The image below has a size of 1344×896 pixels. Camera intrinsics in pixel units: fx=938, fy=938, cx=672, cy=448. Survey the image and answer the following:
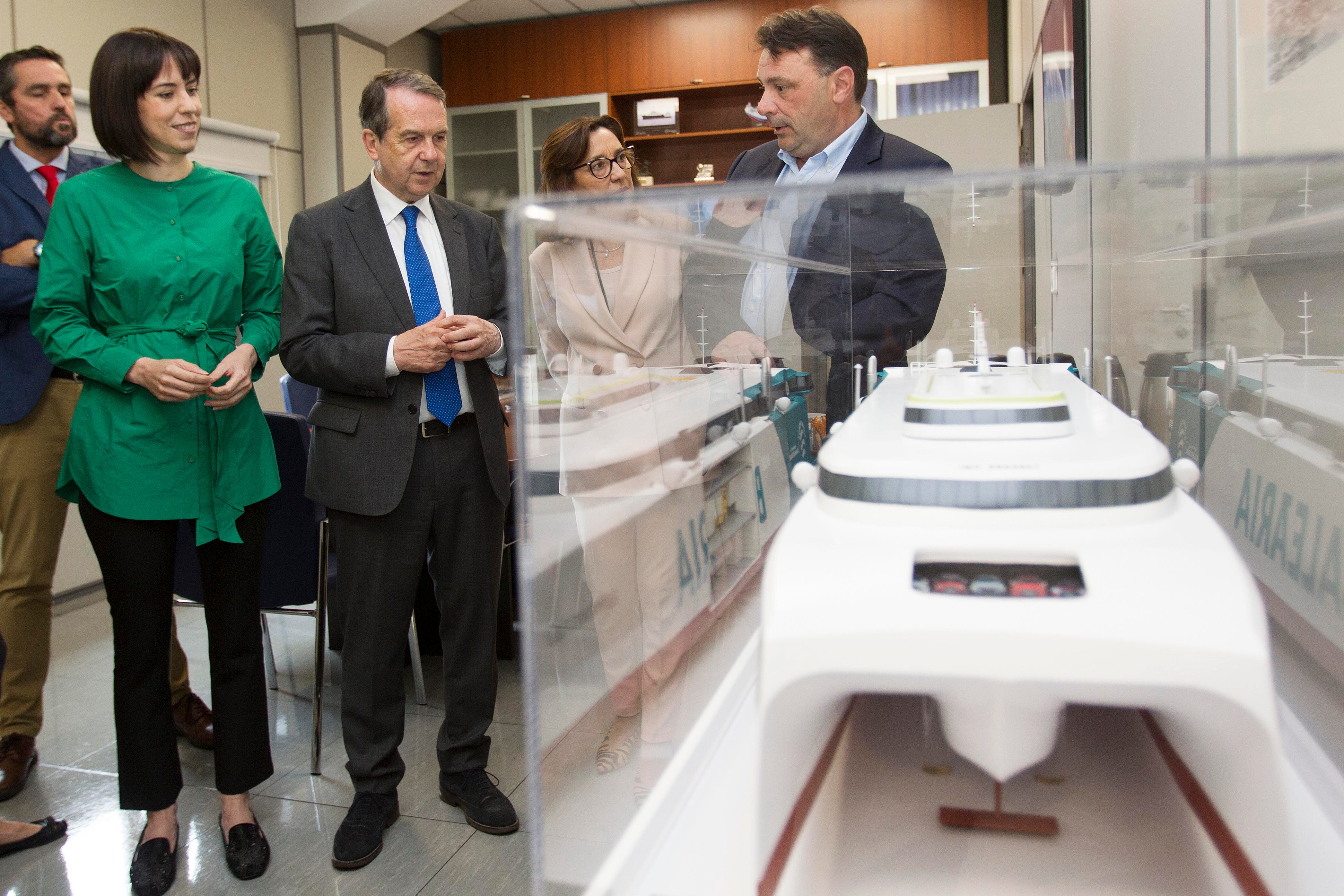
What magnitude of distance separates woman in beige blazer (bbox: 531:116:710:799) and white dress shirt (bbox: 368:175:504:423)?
3.07ft

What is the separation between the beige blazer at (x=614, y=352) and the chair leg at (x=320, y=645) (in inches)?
61.5

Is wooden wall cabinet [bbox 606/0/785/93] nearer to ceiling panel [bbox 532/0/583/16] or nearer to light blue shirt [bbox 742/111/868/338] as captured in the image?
ceiling panel [bbox 532/0/583/16]

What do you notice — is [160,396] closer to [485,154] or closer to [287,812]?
[287,812]

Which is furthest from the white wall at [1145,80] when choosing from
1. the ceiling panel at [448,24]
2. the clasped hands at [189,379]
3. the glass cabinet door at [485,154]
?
the ceiling panel at [448,24]

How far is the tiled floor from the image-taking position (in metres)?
1.81

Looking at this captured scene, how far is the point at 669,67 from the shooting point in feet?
18.7

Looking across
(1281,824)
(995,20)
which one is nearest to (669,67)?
(995,20)

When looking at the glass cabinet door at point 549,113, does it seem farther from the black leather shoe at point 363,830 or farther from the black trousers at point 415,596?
the black leather shoe at point 363,830

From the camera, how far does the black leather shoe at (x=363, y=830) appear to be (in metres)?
1.85

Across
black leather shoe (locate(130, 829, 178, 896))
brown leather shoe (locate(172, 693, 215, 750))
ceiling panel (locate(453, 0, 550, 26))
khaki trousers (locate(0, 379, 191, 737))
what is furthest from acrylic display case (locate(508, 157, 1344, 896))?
ceiling panel (locate(453, 0, 550, 26))

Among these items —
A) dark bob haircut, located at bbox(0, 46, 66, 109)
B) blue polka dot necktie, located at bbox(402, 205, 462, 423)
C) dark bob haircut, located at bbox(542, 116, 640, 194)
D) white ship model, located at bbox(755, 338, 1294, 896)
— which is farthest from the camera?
dark bob haircut, located at bbox(0, 46, 66, 109)

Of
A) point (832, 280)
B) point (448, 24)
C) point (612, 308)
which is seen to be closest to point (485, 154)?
point (448, 24)

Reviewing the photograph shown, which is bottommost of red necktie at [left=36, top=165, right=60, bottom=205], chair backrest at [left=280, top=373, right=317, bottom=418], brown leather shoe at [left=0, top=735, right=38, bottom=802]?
brown leather shoe at [left=0, top=735, right=38, bottom=802]

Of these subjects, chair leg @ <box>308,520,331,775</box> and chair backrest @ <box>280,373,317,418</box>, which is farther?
chair backrest @ <box>280,373,317,418</box>
